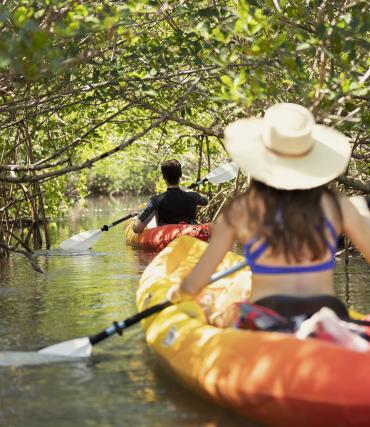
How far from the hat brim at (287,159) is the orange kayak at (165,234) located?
6145 millimetres

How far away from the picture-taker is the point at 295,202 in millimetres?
4586

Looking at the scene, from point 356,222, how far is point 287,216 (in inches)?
13.4

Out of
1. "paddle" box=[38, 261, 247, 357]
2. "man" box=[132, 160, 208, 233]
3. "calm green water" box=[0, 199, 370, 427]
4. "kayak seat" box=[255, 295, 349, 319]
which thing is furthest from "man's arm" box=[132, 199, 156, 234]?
"kayak seat" box=[255, 295, 349, 319]

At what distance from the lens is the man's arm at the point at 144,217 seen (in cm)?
1230

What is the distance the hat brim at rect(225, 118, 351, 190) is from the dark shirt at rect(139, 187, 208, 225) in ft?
22.3

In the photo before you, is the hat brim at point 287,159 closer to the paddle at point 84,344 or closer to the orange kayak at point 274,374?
the orange kayak at point 274,374

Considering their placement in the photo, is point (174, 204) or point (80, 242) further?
point (80, 242)

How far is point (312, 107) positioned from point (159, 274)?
142 cm

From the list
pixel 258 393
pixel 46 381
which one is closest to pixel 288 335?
pixel 258 393

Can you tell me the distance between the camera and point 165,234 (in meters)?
12.0

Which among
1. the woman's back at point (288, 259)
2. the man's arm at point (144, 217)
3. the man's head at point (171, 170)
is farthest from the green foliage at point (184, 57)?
the woman's back at point (288, 259)

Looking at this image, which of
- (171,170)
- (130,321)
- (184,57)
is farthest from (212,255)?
(171,170)

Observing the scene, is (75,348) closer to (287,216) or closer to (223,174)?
(287,216)

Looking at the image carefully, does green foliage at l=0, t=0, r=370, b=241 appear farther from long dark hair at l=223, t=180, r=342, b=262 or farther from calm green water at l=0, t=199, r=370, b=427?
long dark hair at l=223, t=180, r=342, b=262
